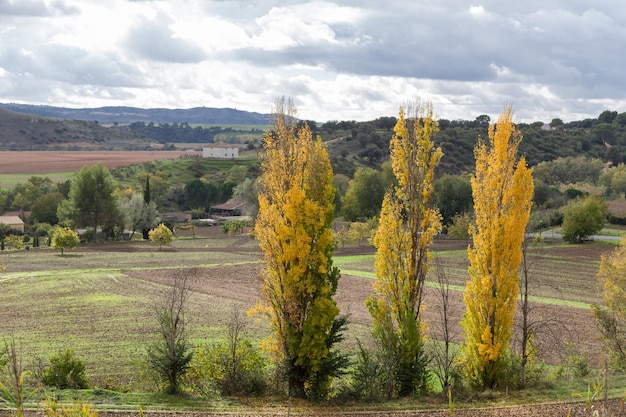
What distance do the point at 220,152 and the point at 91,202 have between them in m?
74.1

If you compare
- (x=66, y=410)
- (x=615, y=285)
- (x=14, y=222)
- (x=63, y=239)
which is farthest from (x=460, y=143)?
(x=66, y=410)

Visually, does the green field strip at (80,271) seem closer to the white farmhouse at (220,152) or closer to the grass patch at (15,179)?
the grass patch at (15,179)

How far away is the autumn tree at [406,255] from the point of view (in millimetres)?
18719

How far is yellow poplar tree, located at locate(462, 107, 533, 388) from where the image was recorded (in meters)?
18.8

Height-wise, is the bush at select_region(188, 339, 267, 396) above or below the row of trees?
below

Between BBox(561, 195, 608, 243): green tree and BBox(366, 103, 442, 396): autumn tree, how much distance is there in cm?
4773

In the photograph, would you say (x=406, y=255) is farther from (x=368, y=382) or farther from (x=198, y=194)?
(x=198, y=194)

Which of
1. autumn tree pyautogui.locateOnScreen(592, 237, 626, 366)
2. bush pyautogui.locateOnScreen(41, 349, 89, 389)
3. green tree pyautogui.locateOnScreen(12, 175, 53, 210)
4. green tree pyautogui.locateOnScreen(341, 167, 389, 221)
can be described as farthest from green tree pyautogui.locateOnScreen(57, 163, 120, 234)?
bush pyautogui.locateOnScreen(41, 349, 89, 389)

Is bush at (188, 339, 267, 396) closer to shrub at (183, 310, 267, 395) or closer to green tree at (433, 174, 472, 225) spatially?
shrub at (183, 310, 267, 395)

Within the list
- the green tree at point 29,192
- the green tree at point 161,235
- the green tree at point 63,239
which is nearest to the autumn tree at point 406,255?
the green tree at point 63,239

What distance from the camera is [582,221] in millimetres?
62562

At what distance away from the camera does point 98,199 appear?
70312 mm

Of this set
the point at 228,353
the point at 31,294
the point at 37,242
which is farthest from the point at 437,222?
the point at 37,242

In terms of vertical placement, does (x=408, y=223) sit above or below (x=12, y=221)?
above
